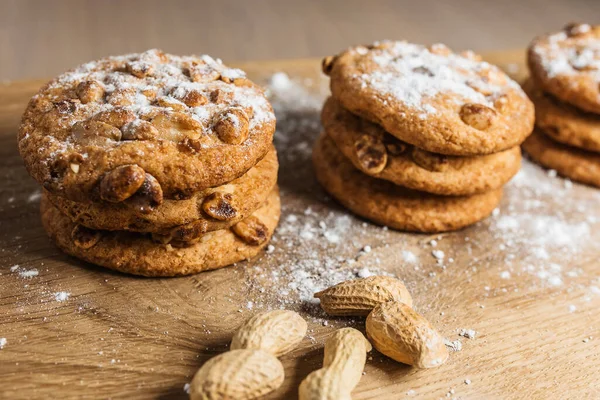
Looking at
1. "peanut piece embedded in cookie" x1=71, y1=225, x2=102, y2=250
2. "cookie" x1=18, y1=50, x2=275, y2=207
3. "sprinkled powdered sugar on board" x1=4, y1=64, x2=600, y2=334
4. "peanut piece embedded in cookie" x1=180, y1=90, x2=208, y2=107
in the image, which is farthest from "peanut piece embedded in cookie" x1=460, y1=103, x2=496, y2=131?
"peanut piece embedded in cookie" x1=71, y1=225, x2=102, y2=250

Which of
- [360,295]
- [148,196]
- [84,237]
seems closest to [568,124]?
[360,295]

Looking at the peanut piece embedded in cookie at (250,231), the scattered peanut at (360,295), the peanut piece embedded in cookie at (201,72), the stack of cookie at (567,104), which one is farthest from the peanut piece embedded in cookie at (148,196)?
the stack of cookie at (567,104)

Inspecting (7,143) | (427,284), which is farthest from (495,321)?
(7,143)

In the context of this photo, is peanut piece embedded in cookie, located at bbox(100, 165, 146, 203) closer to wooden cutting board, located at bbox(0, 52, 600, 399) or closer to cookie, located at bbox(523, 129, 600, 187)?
wooden cutting board, located at bbox(0, 52, 600, 399)

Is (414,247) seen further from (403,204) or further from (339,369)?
(339,369)

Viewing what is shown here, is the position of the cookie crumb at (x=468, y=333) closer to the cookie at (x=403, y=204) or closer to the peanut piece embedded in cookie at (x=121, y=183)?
the cookie at (x=403, y=204)

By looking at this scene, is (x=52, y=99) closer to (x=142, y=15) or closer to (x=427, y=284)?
(x=427, y=284)
